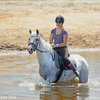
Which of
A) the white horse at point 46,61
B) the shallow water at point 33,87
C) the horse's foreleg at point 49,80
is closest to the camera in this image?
the shallow water at point 33,87

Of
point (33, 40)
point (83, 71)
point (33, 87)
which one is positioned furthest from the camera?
point (83, 71)

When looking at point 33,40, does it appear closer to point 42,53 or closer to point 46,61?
point 42,53

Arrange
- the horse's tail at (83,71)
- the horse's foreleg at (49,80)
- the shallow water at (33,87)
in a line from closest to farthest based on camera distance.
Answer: the shallow water at (33,87) < the horse's foreleg at (49,80) < the horse's tail at (83,71)

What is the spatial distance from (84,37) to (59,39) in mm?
12438

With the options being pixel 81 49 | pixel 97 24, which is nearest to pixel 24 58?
pixel 81 49

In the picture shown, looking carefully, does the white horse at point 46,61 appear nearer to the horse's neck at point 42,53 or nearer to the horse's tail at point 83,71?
the horse's neck at point 42,53

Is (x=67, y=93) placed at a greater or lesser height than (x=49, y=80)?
lesser

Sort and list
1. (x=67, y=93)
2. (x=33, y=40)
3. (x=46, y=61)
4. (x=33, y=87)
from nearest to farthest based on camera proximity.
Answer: (x=33, y=40) < (x=67, y=93) < (x=46, y=61) < (x=33, y=87)

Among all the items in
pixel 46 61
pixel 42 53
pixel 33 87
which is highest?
pixel 42 53

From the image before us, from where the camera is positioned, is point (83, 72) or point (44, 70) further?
point (83, 72)

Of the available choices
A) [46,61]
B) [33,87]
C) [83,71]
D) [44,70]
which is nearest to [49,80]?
[44,70]

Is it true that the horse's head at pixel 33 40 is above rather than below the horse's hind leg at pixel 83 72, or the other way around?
above

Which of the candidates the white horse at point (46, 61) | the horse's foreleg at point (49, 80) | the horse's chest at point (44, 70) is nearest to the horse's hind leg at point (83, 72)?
the white horse at point (46, 61)

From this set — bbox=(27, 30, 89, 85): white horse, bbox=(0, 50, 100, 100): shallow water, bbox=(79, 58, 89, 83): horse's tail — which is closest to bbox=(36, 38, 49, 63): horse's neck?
bbox=(27, 30, 89, 85): white horse
